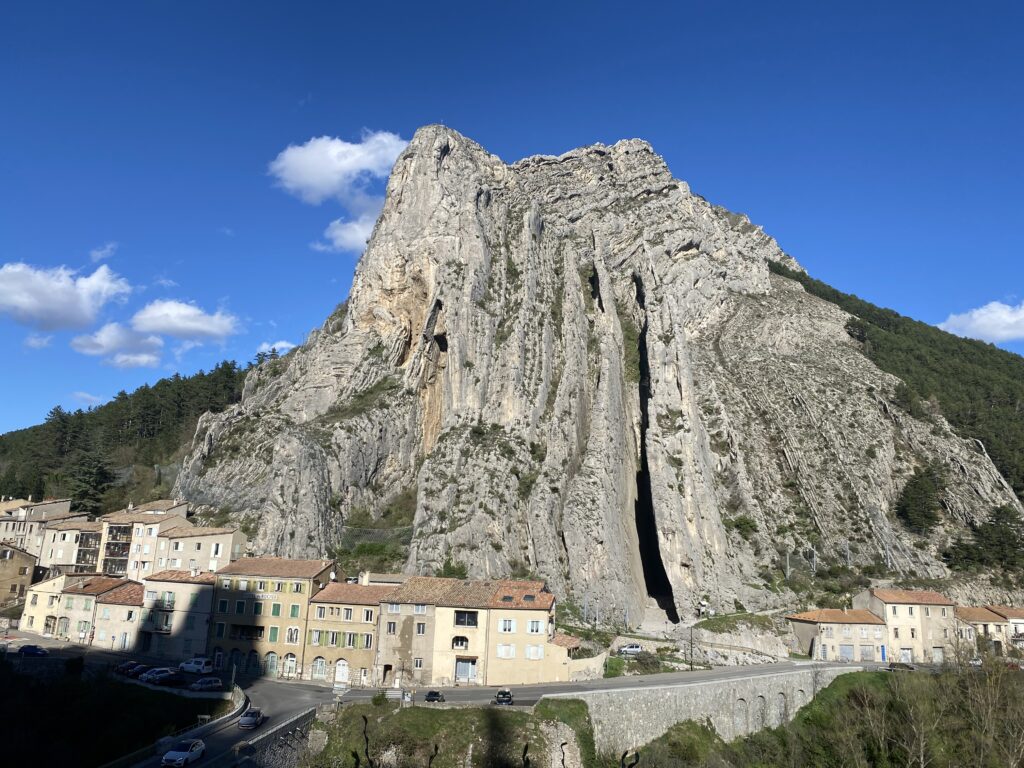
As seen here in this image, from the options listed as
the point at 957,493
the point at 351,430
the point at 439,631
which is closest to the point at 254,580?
the point at 439,631

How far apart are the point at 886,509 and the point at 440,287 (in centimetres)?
6272

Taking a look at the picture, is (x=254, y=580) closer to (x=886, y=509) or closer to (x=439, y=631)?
(x=439, y=631)

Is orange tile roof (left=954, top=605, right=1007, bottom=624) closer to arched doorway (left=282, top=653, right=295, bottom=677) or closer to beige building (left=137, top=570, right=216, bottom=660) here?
arched doorway (left=282, top=653, right=295, bottom=677)

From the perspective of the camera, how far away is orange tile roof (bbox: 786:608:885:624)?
63969mm

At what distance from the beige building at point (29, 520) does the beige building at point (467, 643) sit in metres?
48.4

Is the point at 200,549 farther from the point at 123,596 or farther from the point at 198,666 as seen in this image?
the point at 198,666

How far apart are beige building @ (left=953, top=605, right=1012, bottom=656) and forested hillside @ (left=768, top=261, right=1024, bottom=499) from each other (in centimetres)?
3639

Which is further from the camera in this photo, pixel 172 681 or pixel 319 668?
pixel 319 668

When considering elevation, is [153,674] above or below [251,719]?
above

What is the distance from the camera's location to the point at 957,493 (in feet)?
294

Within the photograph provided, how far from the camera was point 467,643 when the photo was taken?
49219 millimetres

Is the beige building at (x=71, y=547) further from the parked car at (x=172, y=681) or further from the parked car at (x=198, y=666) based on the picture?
the parked car at (x=172, y=681)

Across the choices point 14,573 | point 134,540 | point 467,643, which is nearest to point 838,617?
point 467,643

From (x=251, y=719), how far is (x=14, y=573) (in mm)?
47060
